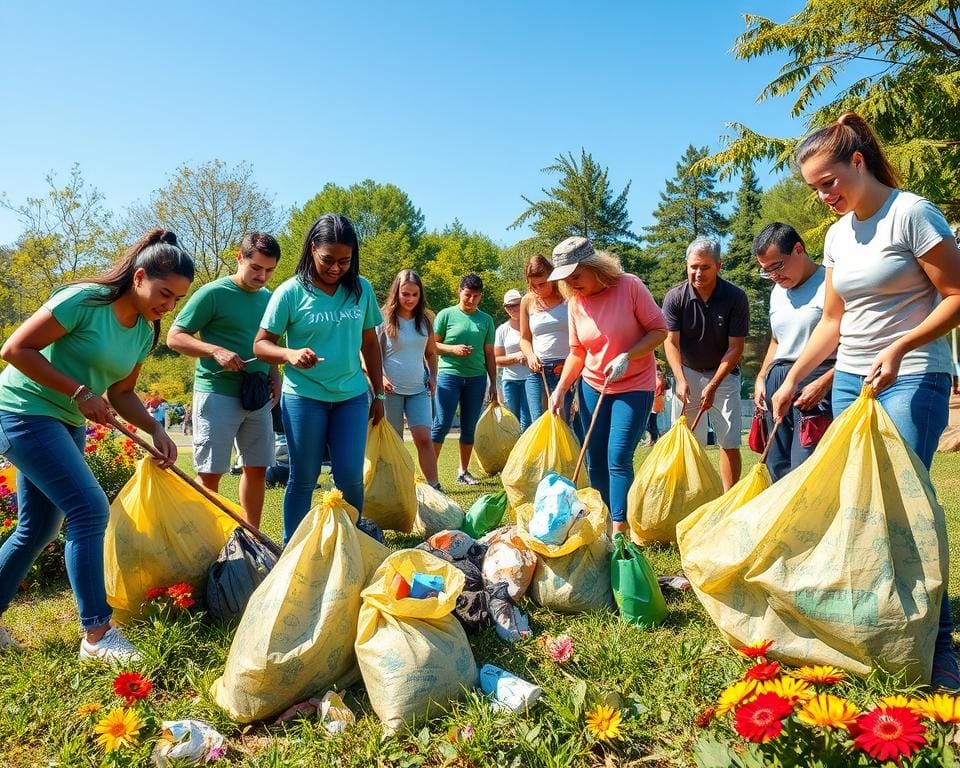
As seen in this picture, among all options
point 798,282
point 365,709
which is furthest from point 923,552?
point 798,282

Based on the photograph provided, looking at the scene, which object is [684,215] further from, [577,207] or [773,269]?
[773,269]

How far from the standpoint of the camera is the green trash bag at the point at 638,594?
265 centimetres

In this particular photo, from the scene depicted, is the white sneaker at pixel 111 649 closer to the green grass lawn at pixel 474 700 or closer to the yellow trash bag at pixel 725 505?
the green grass lawn at pixel 474 700

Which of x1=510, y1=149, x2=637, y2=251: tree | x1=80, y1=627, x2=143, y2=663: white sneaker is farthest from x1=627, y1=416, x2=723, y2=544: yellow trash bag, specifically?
x1=510, y1=149, x2=637, y2=251: tree

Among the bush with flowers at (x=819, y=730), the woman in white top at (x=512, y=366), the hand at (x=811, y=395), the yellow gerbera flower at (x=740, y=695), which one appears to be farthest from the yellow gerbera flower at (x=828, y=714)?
the woman in white top at (x=512, y=366)

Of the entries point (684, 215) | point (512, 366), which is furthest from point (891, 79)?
point (684, 215)

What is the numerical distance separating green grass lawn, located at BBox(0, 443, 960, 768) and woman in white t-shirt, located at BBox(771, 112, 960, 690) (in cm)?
78

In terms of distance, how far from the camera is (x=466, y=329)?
5.74m

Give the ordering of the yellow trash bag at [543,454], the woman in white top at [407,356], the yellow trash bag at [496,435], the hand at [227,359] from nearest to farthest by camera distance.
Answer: the hand at [227,359], the yellow trash bag at [543,454], the woman in white top at [407,356], the yellow trash bag at [496,435]

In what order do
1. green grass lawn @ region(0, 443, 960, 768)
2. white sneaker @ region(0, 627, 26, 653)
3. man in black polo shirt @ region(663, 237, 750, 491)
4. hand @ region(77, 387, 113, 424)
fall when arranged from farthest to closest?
man in black polo shirt @ region(663, 237, 750, 491)
white sneaker @ region(0, 627, 26, 653)
hand @ region(77, 387, 113, 424)
green grass lawn @ region(0, 443, 960, 768)

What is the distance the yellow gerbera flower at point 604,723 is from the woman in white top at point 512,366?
450 cm

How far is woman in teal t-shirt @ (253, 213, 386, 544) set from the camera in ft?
10.1

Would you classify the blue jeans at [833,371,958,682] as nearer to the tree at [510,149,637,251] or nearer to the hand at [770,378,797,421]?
the hand at [770,378,797,421]

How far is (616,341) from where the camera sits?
3578 millimetres
